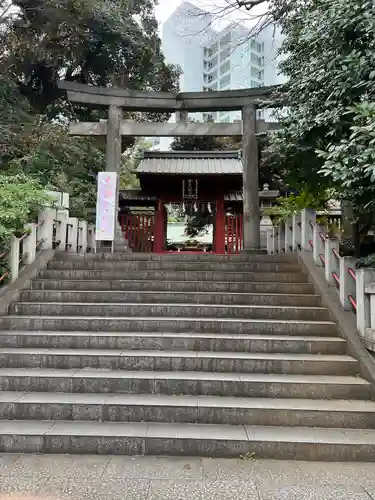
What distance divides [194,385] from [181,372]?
304 mm

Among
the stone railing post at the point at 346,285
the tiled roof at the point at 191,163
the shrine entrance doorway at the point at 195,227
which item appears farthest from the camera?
the shrine entrance doorway at the point at 195,227

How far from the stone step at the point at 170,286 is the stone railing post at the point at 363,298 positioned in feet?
4.97

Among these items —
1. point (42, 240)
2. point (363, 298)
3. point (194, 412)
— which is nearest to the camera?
point (194, 412)

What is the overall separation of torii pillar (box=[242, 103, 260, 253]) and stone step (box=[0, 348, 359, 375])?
4.77 meters

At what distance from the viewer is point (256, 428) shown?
3.27m

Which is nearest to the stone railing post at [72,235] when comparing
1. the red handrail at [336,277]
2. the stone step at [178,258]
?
the stone step at [178,258]

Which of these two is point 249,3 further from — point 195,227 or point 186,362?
point 195,227

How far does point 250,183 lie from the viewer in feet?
28.7

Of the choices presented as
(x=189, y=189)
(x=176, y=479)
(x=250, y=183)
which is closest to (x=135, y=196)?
(x=189, y=189)

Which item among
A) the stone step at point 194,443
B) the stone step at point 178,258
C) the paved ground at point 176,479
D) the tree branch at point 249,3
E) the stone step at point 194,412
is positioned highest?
the tree branch at point 249,3

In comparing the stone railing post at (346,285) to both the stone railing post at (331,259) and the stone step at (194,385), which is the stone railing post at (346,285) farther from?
the stone step at (194,385)

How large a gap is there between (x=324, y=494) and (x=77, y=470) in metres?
1.91

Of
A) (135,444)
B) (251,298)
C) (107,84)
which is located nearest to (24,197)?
(251,298)

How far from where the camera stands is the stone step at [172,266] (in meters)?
6.47
